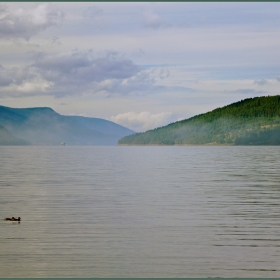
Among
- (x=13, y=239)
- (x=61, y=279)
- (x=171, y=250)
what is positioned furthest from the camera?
(x=13, y=239)

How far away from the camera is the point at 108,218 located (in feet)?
109

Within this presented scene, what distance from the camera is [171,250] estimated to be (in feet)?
79.3

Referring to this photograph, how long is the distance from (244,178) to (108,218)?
3380 centimetres

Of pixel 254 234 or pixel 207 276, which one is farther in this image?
pixel 254 234

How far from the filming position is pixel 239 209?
3712cm

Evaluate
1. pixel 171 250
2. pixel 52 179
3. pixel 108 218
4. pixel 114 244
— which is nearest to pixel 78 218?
pixel 108 218

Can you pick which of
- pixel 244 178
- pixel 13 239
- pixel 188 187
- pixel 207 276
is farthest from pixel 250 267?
pixel 244 178

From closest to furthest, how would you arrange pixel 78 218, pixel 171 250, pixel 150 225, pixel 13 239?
pixel 171 250 → pixel 13 239 → pixel 150 225 → pixel 78 218

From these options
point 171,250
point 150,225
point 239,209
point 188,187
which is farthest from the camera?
point 188,187

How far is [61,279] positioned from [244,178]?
46461 mm

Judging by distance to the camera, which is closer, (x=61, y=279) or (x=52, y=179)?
(x=61, y=279)

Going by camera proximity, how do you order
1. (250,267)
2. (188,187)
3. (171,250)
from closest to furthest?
(250,267)
(171,250)
(188,187)

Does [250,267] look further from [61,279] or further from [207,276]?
[61,279]

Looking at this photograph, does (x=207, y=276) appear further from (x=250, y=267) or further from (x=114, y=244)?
(x=114, y=244)
